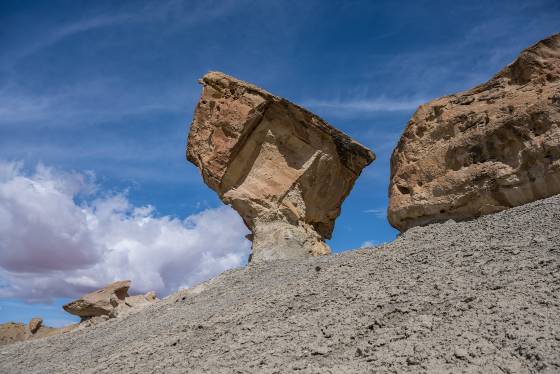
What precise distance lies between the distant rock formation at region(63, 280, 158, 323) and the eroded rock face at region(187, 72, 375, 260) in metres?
6.12

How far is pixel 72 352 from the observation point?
10.3m

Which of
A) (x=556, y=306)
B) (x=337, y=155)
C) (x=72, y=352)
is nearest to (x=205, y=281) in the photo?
(x=72, y=352)

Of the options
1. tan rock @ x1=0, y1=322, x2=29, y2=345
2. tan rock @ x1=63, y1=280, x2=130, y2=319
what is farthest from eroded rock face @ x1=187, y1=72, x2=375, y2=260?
tan rock @ x1=0, y1=322, x2=29, y2=345

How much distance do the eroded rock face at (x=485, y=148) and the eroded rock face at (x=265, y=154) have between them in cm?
311

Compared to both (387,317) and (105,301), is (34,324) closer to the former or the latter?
(105,301)

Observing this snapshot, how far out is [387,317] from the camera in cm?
609

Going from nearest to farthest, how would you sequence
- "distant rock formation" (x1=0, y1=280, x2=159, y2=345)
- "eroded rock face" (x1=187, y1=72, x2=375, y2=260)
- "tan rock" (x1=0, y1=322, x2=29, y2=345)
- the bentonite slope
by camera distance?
the bentonite slope → "eroded rock face" (x1=187, y1=72, x2=375, y2=260) → "distant rock formation" (x1=0, y1=280, x2=159, y2=345) → "tan rock" (x1=0, y1=322, x2=29, y2=345)

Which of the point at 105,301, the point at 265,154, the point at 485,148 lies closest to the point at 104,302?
the point at 105,301

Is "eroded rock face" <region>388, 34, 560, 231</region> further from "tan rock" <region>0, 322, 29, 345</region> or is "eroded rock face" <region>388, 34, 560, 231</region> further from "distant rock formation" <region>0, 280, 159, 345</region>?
"tan rock" <region>0, 322, 29, 345</region>

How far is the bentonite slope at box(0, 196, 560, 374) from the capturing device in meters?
4.88

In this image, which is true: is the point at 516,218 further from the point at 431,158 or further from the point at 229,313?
the point at 229,313

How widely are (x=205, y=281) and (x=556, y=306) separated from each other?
29.2ft

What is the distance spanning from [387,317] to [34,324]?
75.5 feet

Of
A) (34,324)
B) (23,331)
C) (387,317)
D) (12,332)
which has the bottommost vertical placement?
(387,317)
